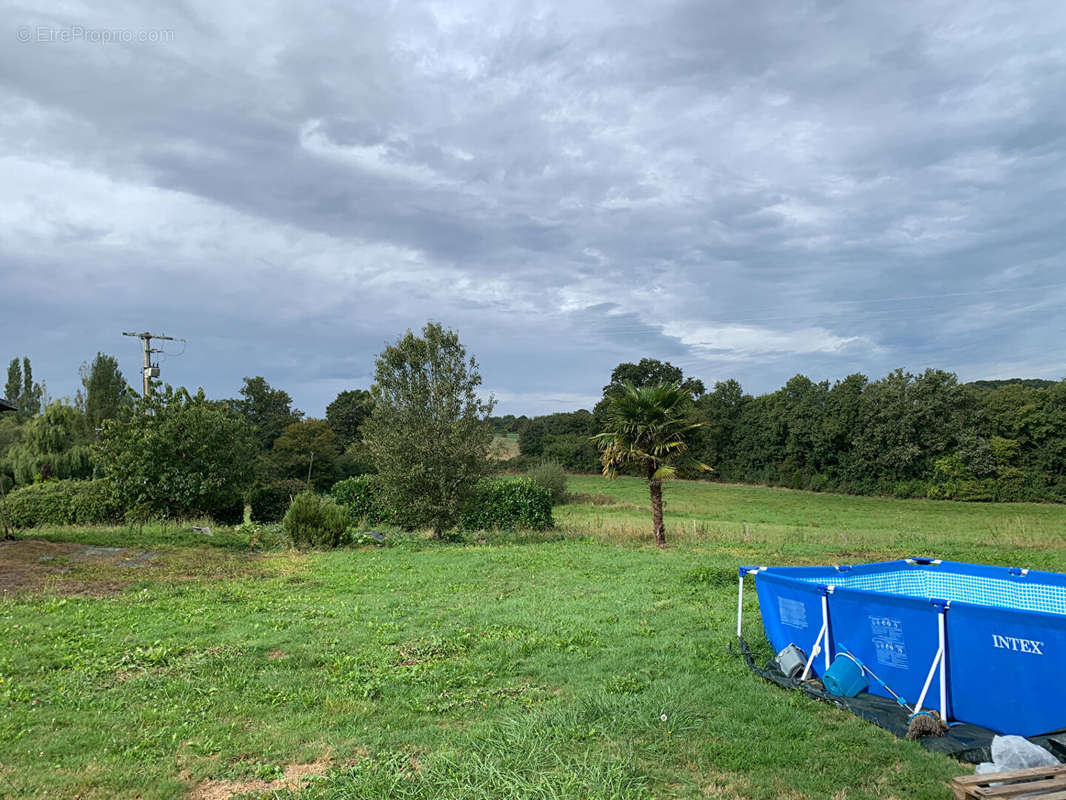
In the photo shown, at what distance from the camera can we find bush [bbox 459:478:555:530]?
22.4 m

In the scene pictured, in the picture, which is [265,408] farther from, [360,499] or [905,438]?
[905,438]

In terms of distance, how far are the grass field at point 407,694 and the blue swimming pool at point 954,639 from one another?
72cm

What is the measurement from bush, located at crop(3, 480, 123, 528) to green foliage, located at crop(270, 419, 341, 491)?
21.5m

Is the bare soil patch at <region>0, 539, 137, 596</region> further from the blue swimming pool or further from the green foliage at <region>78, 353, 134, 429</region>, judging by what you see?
the green foliage at <region>78, 353, 134, 429</region>

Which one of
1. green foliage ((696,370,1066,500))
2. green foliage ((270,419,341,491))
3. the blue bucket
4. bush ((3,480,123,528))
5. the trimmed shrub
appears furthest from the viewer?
green foliage ((270,419,341,491))

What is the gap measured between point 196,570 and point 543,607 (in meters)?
8.08

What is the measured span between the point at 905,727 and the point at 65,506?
26215mm

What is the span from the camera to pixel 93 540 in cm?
1727

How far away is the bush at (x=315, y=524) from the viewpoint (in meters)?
17.8

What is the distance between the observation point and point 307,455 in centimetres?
4712

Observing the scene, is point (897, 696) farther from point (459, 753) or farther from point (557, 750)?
point (459, 753)

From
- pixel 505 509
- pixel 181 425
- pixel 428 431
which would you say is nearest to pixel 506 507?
pixel 505 509

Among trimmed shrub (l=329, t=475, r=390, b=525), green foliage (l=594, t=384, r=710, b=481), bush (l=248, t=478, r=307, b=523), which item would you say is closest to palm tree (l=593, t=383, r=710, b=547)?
green foliage (l=594, t=384, r=710, b=481)

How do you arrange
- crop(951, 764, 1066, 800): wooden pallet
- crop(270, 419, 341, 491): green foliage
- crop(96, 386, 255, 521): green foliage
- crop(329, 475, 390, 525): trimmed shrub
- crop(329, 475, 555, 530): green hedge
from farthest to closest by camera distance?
1. crop(270, 419, 341, 491): green foliage
2. crop(329, 475, 390, 525): trimmed shrub
3. crop(329, 475, 555, 530): green hedge
4. crop(96, 386, 255, 521): green foliage
5. crop(951, 764, 1066, 800): wooden pallet
